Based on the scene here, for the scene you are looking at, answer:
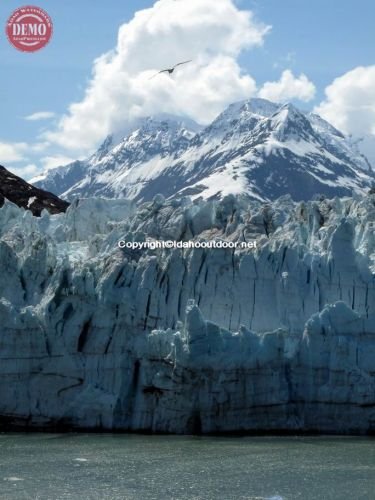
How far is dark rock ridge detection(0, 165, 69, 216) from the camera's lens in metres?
56.5

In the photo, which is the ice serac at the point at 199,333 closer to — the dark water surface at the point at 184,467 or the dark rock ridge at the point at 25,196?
the dark water surface at the point at 184,467

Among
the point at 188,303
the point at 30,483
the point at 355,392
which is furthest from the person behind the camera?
the point at 188,303

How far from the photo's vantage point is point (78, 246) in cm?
3584

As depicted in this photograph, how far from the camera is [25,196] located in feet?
196

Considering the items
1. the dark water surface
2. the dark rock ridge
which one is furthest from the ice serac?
the dark rock ridge

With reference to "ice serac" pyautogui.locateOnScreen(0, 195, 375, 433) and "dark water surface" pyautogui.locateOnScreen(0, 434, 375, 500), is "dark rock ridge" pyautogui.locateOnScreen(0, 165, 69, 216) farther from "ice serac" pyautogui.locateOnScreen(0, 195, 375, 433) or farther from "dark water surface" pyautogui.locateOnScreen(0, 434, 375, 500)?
"dark water surface" pyautogui.locateOnScreen(0, 434, 375, 500)

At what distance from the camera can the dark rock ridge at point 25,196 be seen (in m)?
56.5

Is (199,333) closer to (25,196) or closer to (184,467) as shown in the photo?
(184,467)

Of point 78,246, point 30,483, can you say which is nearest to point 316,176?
point 78,246

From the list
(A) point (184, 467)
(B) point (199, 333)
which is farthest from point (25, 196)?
(A) point (184, 467)

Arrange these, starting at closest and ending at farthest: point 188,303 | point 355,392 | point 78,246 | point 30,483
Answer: point 30,483
point 355,392
point 188,303
point 78,246

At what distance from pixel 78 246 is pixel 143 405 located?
368 inches

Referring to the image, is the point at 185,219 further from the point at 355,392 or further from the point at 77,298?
the point at 355,392

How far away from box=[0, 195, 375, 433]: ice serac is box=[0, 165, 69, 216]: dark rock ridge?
24.2 meters
